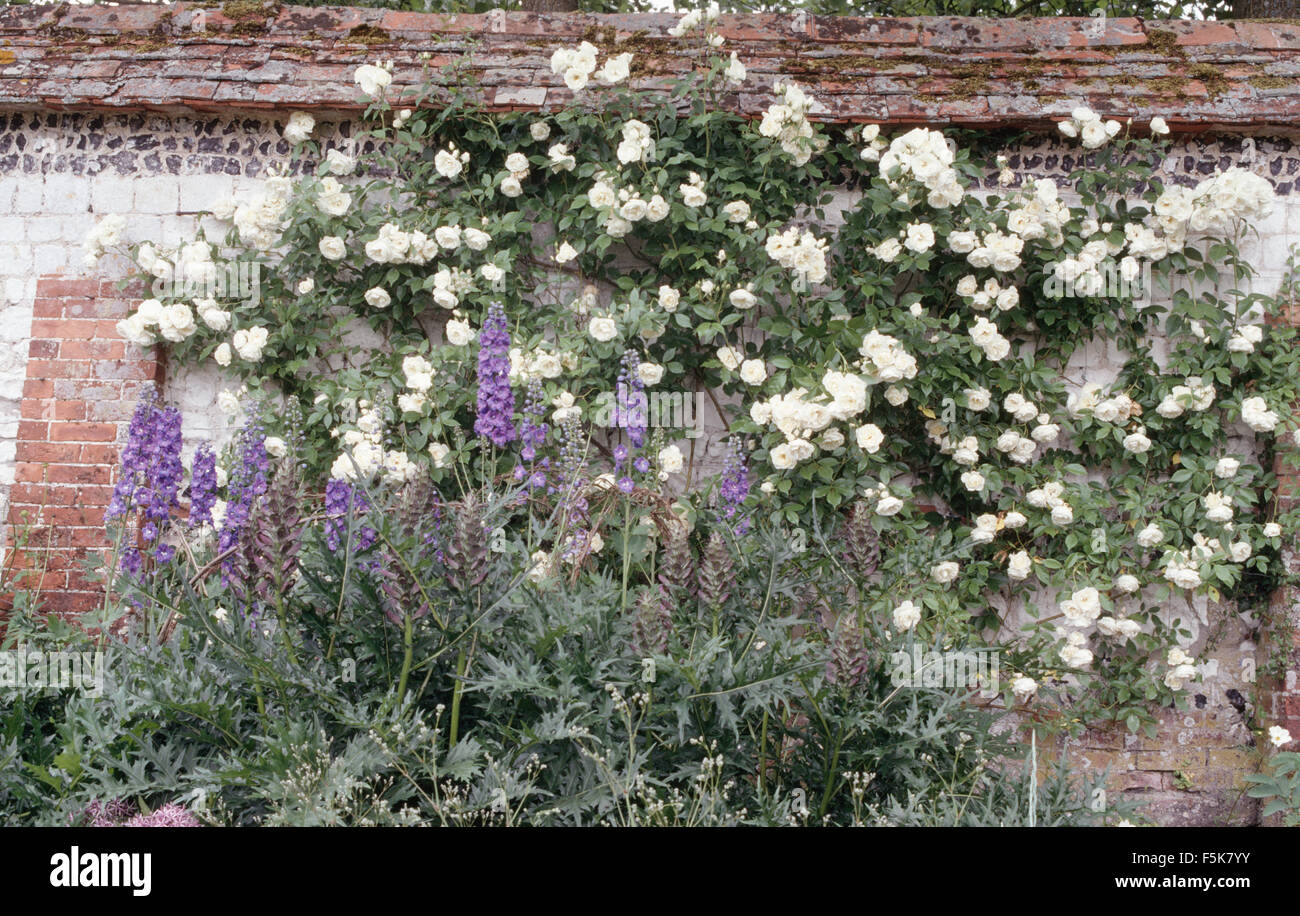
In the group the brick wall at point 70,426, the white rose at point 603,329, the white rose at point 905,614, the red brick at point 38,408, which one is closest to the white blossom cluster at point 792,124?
the white rose at point 603,329

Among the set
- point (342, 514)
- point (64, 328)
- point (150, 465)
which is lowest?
point (342, 514)

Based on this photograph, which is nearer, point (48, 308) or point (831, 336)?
point (831, 336)

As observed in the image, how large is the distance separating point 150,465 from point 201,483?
0.17 m

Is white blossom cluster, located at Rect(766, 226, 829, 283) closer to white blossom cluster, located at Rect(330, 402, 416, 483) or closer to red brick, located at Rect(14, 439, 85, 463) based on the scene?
white blossom cluster, located at Rect(330, 402, 416, 483)

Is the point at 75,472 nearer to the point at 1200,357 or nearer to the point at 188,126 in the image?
the point at 188,126

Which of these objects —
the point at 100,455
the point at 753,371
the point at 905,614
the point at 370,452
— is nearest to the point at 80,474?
the point at 100,455

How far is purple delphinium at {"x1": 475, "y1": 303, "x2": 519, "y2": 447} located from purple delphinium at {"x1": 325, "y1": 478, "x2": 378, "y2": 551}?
20.7 inches

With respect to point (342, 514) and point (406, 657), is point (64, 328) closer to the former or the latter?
point (342, 514)

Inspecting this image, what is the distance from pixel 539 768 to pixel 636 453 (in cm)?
182

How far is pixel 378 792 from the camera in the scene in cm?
230

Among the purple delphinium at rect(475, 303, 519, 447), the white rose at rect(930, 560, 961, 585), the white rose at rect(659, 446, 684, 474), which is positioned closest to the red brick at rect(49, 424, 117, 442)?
the purple delphinium at rect(475, 303, 519, 447)

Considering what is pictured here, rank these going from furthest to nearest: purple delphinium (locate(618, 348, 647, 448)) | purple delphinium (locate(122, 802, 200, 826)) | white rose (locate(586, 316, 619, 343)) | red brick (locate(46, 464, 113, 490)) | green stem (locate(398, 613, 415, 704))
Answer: red brick (locate(46, 464, 113, 490)), white rose (locate(586, 316, 619, 343)), purple delphinium (locate(618, 348, 647, 448)), green stem (locate(398, 613, 415, 704)), purple delphinium (locate(122, 802, 200, 826))

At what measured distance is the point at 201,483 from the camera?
11.3 feet

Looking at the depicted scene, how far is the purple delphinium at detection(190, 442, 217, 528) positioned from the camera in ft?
11.3
